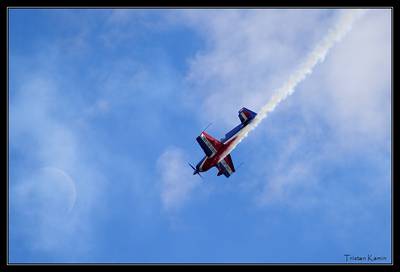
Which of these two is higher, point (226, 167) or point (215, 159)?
point (226, 167)

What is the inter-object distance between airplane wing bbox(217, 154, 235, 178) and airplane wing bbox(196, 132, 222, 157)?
20.7 feet

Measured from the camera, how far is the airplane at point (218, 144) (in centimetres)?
7288

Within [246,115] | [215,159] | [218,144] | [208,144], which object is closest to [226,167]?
[215,159]

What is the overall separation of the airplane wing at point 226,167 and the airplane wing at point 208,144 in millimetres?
6321

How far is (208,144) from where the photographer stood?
239 feet

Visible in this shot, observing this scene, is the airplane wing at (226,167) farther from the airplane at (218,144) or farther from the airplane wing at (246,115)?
the airplane wing at (246,115)

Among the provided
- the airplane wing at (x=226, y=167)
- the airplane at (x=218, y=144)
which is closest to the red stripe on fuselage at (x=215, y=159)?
the airplane at (x=218, y=144)

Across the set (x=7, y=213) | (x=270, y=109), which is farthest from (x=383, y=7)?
(x=7, y=213)

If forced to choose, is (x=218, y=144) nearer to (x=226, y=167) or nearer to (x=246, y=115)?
(x=246, y=115)

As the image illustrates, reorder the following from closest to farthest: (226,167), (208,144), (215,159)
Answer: (208,144), (215,159), (226,167)

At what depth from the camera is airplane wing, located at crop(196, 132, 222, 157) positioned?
238ft

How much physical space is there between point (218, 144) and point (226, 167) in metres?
7.69

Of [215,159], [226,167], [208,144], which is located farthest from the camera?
[226,167]

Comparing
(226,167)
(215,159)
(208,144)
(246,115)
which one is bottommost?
(215,159)
